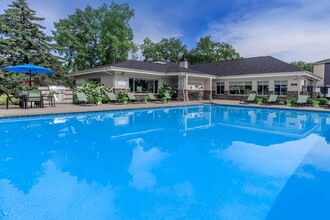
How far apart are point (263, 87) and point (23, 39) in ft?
75.2

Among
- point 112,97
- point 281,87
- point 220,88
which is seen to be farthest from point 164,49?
point 112,97

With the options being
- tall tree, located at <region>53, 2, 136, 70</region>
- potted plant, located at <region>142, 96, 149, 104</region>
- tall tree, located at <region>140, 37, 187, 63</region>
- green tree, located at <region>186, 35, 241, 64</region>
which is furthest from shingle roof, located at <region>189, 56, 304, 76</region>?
tall tree, located at <region>140, 37, 187, 63</region>

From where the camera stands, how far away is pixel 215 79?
82.6ft

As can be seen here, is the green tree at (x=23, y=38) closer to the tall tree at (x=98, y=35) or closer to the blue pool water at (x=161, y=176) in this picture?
the tall tree at (x=98, y=35)

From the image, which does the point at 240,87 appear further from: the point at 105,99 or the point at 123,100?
the point at 105,99

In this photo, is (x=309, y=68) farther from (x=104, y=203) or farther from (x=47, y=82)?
(x=104, y=203)

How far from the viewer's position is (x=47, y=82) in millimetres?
21562

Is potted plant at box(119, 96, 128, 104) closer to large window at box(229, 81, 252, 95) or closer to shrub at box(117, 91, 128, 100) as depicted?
shrub at box(117, 91, 128, 100)

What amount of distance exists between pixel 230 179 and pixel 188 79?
18865 mm

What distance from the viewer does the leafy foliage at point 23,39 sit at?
63.1 ft

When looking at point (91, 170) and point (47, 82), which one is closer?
point (91, 170)

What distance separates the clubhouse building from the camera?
18797 millimetres

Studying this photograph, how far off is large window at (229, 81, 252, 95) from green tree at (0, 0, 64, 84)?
18.2 metres

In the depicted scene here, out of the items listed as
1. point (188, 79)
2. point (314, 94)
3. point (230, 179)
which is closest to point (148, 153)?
point (230, 179)
